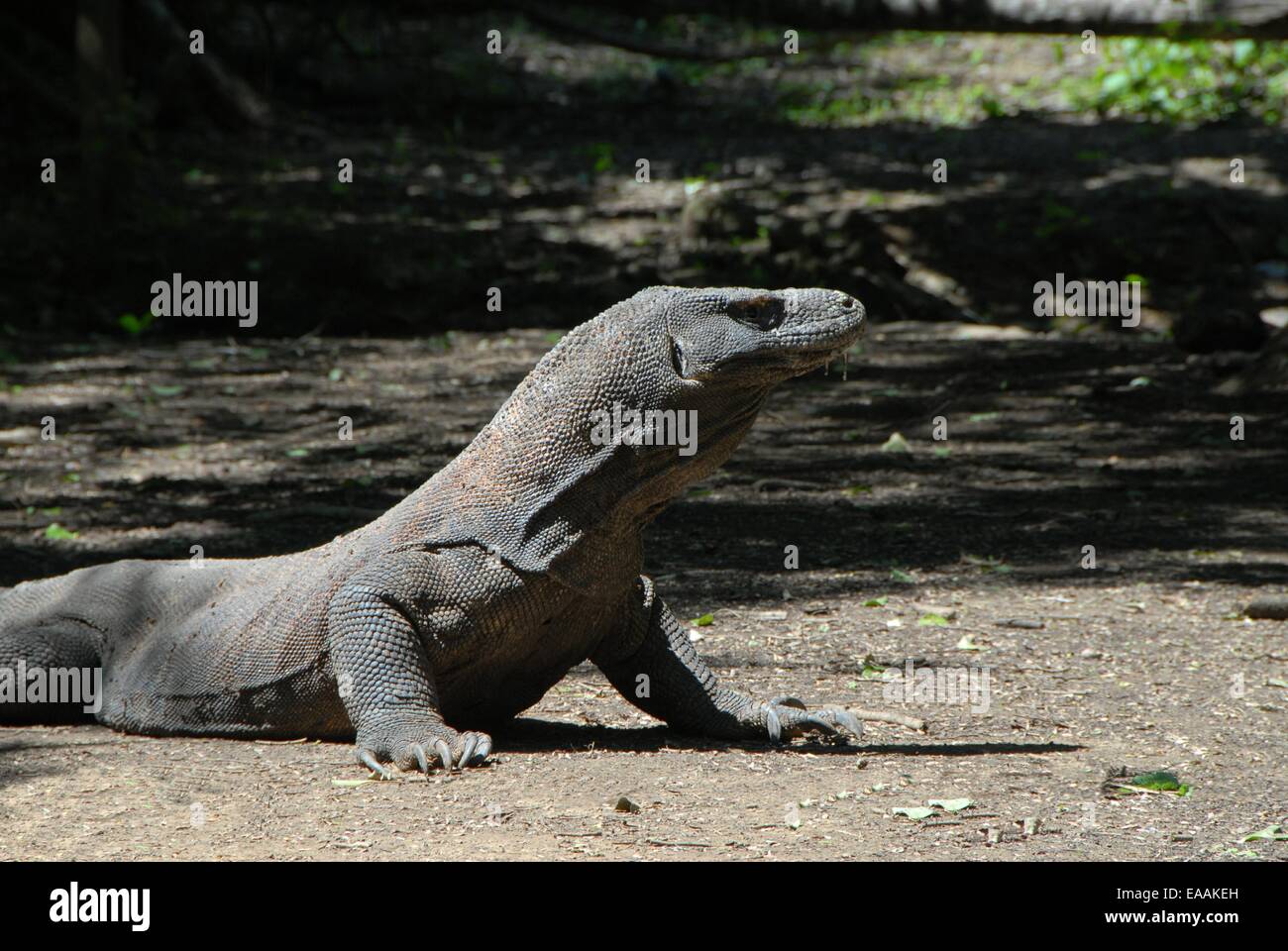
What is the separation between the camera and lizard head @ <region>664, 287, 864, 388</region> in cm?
417

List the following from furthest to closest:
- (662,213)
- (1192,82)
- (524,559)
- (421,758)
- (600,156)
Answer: (1192,82) < (600,156) < (662,213) < (524,559) < (421,758)

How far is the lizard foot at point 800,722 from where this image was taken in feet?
15.3

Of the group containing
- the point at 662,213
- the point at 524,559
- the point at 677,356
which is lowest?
the point at 524,559

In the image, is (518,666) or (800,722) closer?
(518,666)

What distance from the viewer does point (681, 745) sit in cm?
468

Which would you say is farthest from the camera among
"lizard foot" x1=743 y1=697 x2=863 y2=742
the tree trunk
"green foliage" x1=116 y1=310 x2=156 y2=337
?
the tree trunk

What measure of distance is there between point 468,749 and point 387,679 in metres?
0.27

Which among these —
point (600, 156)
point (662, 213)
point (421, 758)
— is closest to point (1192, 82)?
point (600, 156)

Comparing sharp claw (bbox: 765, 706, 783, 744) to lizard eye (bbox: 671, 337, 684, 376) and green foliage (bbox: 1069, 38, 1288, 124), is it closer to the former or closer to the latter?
lizard eye (bbox: 671, 337, 684, 376)

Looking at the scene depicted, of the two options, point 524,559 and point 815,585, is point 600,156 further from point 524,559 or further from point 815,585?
point 524,559

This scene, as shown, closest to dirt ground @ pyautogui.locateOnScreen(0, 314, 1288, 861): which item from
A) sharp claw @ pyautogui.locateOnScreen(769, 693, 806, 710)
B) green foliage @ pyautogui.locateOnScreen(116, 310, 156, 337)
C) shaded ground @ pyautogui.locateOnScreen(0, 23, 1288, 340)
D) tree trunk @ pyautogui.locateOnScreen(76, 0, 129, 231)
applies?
sharp claw @ pyautogui.locateOnScreen(769, 693, 806, 710)

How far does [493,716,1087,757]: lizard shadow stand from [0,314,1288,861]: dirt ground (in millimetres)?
20

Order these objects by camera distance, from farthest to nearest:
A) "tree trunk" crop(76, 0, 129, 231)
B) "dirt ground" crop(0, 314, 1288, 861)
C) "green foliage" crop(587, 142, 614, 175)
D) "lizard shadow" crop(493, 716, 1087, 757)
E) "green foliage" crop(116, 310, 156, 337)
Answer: "green foliage" crop(587, 142, 614, 175) < "tree trunk" crop(76, 0, 129, 231) < "green foliage" crop(116, 310, 156, 337) < "lizard shadow" crop(493, 716, 1087, 757) < "dirt ground" crop(0, 314, 1288, 861)

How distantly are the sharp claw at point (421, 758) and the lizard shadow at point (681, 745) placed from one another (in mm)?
399
